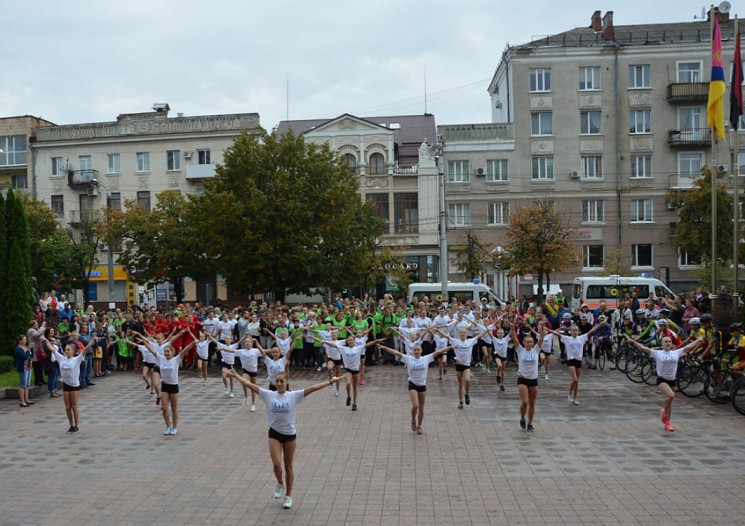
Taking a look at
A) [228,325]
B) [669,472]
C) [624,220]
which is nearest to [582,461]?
[669,472]

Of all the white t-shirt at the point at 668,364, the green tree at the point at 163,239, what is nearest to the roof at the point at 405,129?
the green tree at the point at 163,239

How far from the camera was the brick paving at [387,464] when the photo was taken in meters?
8.77

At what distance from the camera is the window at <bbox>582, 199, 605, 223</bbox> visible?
45.5m

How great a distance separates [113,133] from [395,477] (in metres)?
45.1

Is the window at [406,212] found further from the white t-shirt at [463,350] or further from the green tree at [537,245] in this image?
the white t-shirt at [463,350]

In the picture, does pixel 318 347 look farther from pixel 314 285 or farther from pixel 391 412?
pixel 314 285

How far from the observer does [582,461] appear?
11.0 metres

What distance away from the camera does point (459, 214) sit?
150ft

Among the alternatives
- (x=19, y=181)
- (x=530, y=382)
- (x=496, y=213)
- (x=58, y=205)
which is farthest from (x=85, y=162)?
(x=530, y=382)

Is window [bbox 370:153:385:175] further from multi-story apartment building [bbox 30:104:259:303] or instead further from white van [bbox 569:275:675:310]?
white van [bbox 569:275:675:310]

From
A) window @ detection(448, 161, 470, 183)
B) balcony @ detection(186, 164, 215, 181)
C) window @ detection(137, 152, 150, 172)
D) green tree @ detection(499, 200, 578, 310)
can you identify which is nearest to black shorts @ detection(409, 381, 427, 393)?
green tree @ detection(499, 200, 578, 310)

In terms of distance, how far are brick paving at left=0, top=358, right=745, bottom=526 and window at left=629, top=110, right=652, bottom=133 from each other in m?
32.9

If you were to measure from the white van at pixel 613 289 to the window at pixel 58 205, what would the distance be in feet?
121

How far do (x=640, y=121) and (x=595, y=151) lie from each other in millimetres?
3579
